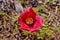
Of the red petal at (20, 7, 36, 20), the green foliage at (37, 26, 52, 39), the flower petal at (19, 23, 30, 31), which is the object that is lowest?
the green foliage at (37, 26, 52, 39)

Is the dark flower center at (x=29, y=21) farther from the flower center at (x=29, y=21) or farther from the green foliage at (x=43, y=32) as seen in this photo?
the green foliage at (x=43, y=32)

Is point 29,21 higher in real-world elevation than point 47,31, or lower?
higher

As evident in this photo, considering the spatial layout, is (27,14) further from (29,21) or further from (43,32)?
(43,32)

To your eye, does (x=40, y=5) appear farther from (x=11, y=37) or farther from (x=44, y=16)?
(x=11, y=37)

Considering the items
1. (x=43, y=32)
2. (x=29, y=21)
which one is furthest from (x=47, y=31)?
(x=29, y=21)

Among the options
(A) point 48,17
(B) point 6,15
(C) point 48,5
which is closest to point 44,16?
(A) point 48,17

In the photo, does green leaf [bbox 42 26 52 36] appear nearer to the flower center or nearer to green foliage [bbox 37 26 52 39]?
green foliage [bbox 37 26 52 39]

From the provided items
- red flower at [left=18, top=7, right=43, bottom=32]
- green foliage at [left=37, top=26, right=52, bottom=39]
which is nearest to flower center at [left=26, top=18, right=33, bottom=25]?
red flower at [left=18, top=7, right=43, bottom=32]

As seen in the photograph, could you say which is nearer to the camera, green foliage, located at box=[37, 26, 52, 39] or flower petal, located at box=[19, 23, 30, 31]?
flower petal, located at box=[19, 23, 30, 31]

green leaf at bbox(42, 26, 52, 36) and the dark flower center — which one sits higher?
the dark flower center

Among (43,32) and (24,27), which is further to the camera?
(43,32)
